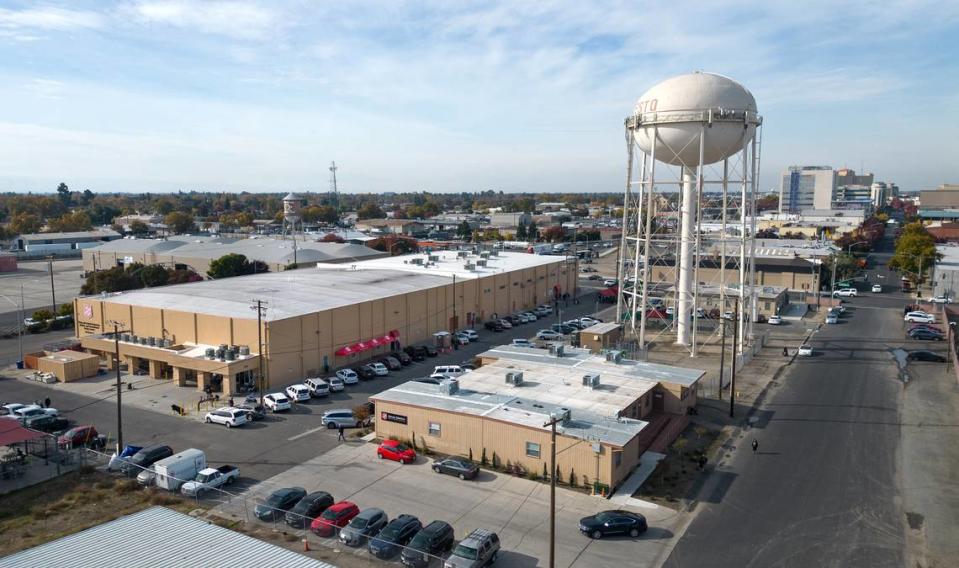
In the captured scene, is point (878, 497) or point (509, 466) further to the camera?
point (509, 466)

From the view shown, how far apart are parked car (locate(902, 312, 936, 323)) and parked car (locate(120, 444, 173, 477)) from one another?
59.2 m

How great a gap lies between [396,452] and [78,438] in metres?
14.2

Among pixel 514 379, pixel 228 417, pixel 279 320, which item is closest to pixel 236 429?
pixel 228 417

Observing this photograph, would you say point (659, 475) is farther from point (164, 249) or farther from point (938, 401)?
point (164, 249)

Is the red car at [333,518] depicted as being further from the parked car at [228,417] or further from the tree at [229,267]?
the tree at [229,267]

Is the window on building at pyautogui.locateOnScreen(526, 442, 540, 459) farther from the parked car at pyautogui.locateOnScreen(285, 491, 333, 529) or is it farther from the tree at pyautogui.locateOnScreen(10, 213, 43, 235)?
the tree at pyautogui.locateOnScreen(10, 213, 43, 235)

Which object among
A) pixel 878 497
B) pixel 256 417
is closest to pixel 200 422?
pixel 256 417

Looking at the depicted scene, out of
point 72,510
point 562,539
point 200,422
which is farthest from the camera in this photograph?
point 200,422

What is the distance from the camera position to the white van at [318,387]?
115 feet

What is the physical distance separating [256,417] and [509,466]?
13.7 metres

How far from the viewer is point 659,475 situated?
24953mm

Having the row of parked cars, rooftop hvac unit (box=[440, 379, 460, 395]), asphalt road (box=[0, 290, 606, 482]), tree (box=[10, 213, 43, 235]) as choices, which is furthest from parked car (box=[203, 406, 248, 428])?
tree (box=[10, 213, 43, 235])

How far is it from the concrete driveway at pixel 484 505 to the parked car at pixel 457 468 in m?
0.27

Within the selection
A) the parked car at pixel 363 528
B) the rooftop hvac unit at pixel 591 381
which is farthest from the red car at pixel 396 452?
the rooftop hvac unit at pixel 591 381
